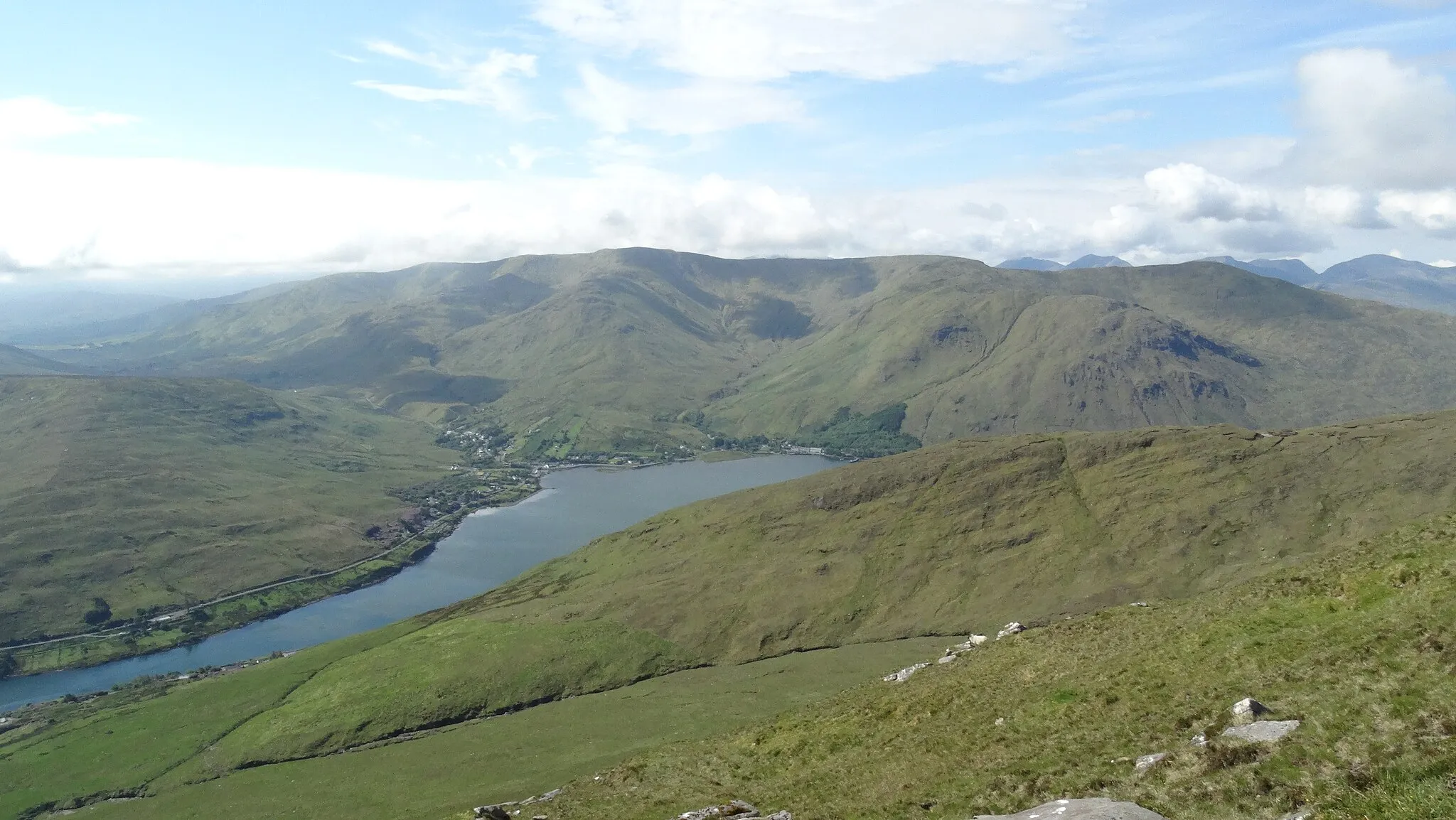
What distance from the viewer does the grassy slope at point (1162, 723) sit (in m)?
19.4

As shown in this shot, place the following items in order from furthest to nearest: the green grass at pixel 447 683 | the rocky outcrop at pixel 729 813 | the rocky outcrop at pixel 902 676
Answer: the green grass at pixel 447 683, the rocky outcrop at pixel 902 676, the rocky outcrop at pixel 729 813

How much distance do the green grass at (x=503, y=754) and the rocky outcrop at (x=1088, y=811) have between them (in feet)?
203

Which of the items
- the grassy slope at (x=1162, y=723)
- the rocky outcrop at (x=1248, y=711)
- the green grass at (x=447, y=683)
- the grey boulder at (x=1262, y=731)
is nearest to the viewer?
the grassy slope at (x=1162, y=723)

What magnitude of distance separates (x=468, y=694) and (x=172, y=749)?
165 ft

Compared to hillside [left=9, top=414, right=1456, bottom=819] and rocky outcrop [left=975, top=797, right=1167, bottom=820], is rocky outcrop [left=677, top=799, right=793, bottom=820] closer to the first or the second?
hillside [left=9, top=414, right=1456, bottom=819]

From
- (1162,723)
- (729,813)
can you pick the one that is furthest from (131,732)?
(1162,723)

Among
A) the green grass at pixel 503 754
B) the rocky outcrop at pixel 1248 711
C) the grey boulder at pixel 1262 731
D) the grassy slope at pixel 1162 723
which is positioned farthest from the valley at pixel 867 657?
the rocky outcrop at pixel 1248 711

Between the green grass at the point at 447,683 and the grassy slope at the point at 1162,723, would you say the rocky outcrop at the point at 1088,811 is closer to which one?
the grassy slope at the point at 1162,723

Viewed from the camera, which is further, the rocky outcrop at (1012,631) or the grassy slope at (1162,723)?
the rocky outcrop at (1012,631)

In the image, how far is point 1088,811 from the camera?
18.8 meters

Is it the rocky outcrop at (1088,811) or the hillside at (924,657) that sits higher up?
the rocky outcrop at (1088,811)

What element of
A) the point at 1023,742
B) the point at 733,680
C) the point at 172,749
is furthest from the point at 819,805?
the point at 172,749

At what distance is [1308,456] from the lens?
455 ft

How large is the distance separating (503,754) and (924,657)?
5395cm
